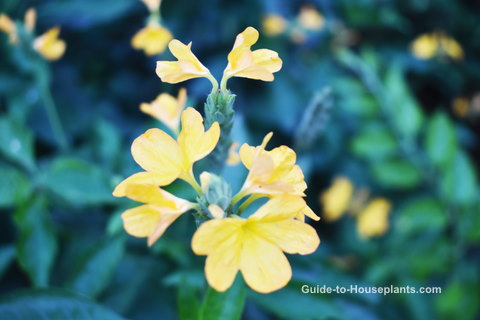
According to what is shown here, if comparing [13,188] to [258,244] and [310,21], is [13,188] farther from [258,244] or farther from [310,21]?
[310,21]

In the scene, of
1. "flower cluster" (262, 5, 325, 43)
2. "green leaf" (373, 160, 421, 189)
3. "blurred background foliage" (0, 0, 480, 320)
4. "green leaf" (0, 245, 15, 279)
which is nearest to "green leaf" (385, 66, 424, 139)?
"blurred background foliage" (0, 0, 480, 320)

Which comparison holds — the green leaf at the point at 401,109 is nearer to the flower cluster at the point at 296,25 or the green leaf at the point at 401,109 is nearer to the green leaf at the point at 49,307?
the flower cluster at the point at 296,25

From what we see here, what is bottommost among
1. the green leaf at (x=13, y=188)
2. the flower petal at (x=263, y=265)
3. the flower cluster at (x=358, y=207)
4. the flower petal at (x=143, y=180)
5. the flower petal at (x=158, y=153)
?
the flower cluster at (x=358, y=207)

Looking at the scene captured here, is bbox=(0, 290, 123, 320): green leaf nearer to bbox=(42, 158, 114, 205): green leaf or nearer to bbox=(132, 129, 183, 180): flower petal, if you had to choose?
bbox=(132, 129, 183, 180): flower petal

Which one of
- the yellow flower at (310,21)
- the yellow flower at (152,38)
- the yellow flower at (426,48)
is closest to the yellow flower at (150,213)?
the yellow flower at (152,38)

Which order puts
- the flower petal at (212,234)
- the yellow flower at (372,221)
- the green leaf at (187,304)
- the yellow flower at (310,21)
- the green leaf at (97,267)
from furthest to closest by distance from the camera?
the yellow flower at (310,21) < the yellow flower at (372,221) < the green leaf at (97,267) < the green leaf at (187,304) < the flower petal at (212,234)

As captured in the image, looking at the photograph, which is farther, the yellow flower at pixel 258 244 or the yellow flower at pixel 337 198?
the yellow flower at pixel 337 198

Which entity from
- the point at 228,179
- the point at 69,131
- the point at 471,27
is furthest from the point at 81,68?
the point at 471,27
